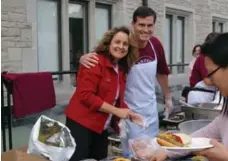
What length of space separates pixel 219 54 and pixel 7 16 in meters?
3.82

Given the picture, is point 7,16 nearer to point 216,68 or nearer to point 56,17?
point 56,17

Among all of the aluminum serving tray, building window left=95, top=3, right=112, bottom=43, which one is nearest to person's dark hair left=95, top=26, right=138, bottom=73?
the aluminum serving tray

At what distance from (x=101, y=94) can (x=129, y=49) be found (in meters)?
0.41

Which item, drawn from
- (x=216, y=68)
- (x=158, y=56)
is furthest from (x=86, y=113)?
(x=216, y=68)

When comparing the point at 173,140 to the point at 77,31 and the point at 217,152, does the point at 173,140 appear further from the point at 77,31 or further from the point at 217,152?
the point at 77,31

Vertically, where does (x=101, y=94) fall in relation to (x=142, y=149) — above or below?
above

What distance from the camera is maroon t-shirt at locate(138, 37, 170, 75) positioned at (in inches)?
111

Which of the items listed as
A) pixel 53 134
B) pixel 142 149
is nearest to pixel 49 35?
pixel 53 134

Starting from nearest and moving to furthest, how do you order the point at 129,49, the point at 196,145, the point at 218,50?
the point at 218,50 → the point at 196,145 → the point at 129,49

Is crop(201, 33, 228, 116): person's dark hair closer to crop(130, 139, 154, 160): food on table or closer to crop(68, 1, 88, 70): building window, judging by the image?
crop(130, 139, 154, 160): food on table

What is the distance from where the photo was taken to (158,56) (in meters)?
2.99

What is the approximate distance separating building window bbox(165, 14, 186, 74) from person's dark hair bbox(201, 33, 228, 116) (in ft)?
23.8

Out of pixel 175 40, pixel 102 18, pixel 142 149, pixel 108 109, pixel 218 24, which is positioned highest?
pixel 218 24

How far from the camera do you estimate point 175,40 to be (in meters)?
9.49
